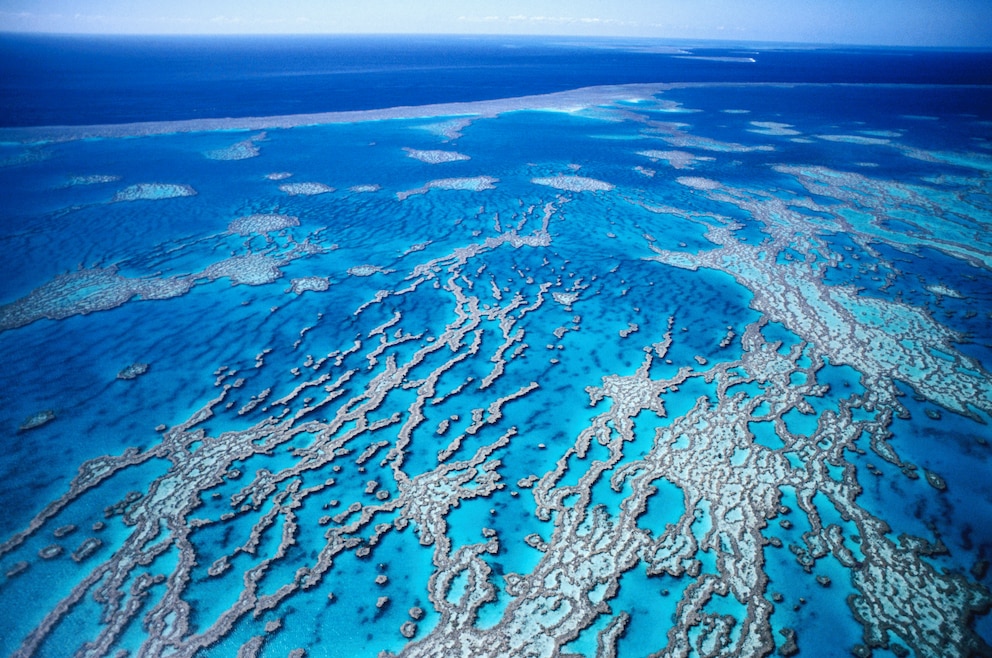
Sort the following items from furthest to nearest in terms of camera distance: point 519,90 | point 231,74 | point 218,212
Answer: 1. point 231,74
2. point 519,90
3. point 218,212

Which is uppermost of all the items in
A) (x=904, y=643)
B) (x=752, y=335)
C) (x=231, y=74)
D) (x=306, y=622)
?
(x=231, y=74)

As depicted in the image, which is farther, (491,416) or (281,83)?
(281,83)

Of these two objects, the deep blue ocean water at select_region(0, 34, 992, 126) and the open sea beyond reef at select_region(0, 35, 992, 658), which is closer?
the open sea beyond reef at select_region(0, 35, 992, 658)

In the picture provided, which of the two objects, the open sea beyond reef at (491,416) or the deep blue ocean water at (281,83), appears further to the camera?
the deep blue ocean water at (281,83)

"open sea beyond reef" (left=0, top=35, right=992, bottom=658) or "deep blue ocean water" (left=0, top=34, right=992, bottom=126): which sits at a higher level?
"deep blue ocean water" (left=0, top=34, right=992, bottom=126)

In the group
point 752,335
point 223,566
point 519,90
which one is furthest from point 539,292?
point 519,90

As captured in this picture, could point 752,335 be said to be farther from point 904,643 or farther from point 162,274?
point 162,274

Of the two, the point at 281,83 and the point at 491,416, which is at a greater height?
the point at 281,83

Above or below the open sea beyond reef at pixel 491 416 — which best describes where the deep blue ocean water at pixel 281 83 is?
above
